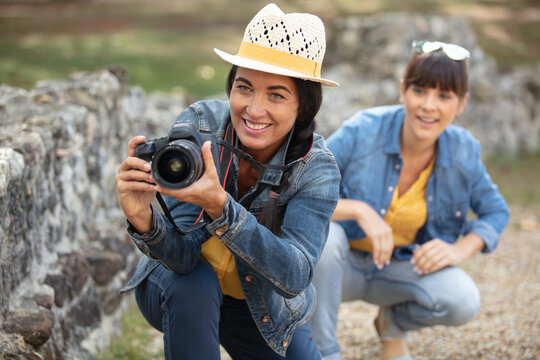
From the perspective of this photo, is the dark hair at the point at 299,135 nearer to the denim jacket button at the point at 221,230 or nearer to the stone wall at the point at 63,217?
the denim jacket button at the point at 221,230

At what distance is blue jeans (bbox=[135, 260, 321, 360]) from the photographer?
1968 millimetres

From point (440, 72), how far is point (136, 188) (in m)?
1.70

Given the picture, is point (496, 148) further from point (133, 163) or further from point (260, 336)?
point (133, 163)

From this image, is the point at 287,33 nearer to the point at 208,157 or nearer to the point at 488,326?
the point at 208,157

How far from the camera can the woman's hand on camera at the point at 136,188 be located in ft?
5.98

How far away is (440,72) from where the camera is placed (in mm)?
2926

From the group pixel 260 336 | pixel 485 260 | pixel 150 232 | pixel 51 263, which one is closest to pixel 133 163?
pixel 150 232

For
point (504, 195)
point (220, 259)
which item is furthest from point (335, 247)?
point (504, 195)

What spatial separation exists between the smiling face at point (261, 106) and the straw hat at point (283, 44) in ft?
0.16

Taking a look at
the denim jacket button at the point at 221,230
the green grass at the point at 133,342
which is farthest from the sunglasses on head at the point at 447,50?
the green grass at the point at 133,342

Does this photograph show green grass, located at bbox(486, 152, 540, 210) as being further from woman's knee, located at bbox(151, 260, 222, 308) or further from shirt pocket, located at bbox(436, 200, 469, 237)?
woman's knee, located at bbox(151, 260, 222, 308)

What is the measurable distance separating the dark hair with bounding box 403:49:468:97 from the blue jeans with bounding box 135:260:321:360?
1.31 metres

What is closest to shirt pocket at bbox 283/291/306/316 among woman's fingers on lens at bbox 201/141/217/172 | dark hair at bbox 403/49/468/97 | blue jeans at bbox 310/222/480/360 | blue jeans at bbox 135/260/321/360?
blue jeans at bbox 135/260/321/360

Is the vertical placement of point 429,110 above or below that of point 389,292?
above
